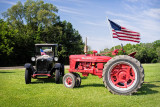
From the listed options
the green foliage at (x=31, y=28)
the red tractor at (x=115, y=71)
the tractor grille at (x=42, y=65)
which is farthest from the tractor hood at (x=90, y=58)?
the green foliage at (x=31, y=28)

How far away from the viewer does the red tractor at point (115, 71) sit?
213 inches

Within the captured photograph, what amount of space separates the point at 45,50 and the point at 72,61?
332 cm

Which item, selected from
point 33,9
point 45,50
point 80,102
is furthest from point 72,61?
point 33,9

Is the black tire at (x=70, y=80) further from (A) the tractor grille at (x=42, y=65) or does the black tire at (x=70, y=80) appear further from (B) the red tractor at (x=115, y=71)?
(A) the tractor grille at (x=42, y=65)

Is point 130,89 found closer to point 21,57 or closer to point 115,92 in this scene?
point 115,92

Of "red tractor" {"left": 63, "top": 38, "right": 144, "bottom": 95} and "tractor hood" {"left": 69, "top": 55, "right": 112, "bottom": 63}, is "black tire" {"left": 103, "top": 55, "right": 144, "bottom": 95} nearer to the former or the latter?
"red tractor" {"left": 63, "top": 38, "right": 144, "bottom": 95}

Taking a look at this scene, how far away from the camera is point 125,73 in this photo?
5.79 m

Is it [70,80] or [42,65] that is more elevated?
[42,65]

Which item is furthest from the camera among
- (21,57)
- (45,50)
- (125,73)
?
(21,57)

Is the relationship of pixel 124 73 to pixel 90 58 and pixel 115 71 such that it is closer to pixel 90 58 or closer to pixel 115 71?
pixel 115 71

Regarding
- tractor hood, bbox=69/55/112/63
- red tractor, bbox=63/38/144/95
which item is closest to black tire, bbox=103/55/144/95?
red tractor, bbox=63/38/144/95

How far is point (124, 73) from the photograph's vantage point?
19.0ft

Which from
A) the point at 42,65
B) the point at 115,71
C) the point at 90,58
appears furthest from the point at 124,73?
the point at 42,65

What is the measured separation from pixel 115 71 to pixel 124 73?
0.31 metres
